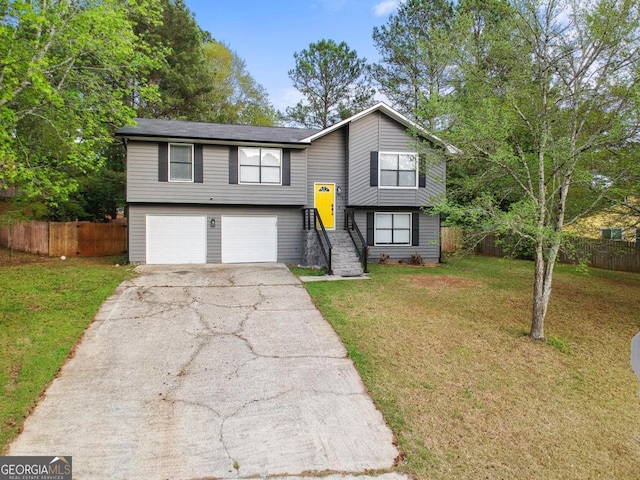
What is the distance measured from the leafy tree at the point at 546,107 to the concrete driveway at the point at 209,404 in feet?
12.4

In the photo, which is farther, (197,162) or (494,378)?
(197,162)

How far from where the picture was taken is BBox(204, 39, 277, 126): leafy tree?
26.4 metres

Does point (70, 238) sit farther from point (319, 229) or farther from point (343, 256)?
point (343, 256)

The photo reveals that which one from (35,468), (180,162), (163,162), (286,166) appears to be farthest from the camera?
(286,166)

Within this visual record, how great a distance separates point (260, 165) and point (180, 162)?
2.71 metres

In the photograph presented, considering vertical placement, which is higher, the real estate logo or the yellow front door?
the yellow front door

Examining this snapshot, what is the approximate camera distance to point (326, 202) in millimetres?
14133

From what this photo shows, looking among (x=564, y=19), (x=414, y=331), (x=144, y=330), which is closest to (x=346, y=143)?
(x=564, y=19)

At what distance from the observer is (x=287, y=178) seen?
13.2 m

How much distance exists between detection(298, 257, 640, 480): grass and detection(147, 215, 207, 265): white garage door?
5.33 metres

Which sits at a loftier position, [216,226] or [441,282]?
[216,226]

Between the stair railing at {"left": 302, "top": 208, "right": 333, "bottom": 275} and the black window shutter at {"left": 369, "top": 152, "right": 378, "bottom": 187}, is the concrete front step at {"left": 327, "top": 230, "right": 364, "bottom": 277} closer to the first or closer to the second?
the stair railing at {"left": 302, "top": 208, "right": 333, "bottom": 275}

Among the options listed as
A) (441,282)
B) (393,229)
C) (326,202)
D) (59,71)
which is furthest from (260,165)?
(441,282)

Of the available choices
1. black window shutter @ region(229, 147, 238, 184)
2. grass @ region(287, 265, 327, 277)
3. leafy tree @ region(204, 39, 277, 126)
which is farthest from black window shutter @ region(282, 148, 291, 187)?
leafy tree @ region(204, 39, 277, 126)
